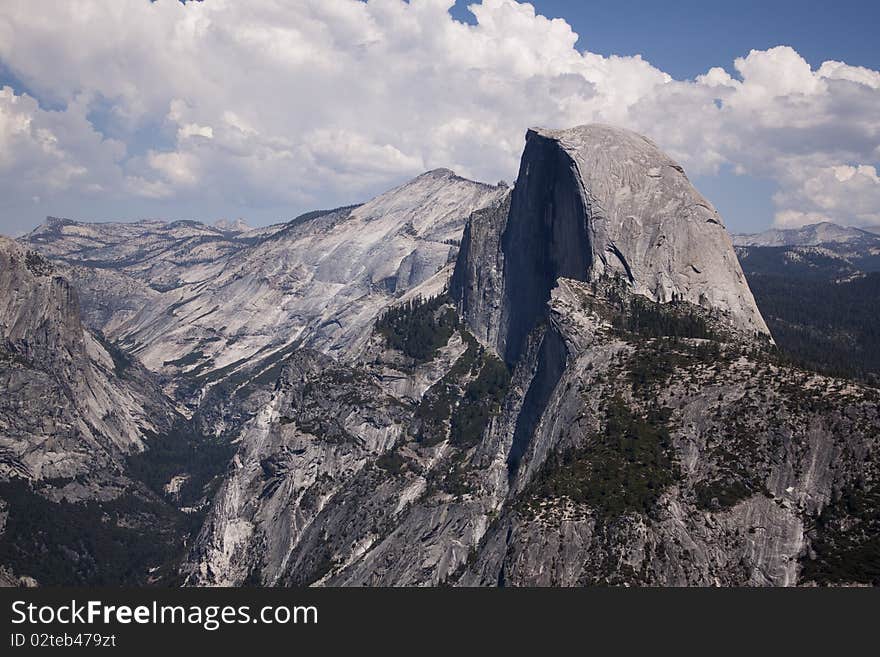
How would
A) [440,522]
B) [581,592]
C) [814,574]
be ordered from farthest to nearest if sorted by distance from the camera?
[440,522], [814,574], [581,592]

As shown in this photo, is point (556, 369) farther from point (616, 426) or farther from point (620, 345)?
point (616, 426)

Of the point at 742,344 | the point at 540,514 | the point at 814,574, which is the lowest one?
the point at 814,574

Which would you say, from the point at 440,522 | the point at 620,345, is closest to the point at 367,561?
the point at 440,522

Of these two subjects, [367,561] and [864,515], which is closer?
[864,515]

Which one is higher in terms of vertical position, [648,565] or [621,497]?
[621,497]

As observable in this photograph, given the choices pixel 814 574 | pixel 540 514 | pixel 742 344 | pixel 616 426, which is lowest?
pixel 814 574

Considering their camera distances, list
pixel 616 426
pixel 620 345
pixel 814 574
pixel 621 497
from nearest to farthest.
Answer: pixel 814 574 → pixel 621 497 → pixel 616 426 → pixel 620 345

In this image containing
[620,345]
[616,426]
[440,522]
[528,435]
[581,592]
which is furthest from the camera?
[528,435]

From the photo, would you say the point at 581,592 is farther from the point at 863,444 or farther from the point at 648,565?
the point at 863,444

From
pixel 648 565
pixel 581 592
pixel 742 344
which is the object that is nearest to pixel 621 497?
pixel 648 565
